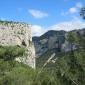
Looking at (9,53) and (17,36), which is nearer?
(9,53)

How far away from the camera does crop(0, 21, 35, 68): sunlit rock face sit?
53438 millimetres

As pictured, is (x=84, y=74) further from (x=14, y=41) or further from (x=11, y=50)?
(x=14, y=41)

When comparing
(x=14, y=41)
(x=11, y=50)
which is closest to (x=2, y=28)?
(x=14, y=41)

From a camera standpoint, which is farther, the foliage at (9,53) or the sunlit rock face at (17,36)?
the sunlit rock face at (17,36)

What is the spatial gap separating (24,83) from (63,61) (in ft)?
9.12

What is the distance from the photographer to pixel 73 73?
2255cm

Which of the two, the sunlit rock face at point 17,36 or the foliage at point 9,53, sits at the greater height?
the sunlit rock face at point 17,36

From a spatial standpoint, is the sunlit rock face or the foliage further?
the sunlit rock face

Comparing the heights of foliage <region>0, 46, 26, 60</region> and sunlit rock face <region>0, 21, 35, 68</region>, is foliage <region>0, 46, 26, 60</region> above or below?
below

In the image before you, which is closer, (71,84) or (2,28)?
(71,84)

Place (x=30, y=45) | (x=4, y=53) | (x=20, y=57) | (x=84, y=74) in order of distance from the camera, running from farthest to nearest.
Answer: (x=30, y=45) < (x=20, y=57) < (x=4, y=53) < (x=84, y=74)

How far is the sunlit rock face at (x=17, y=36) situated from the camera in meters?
53.4

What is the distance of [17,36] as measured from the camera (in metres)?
54.7

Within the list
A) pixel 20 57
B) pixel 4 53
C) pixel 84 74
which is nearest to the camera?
pixel 84 74
